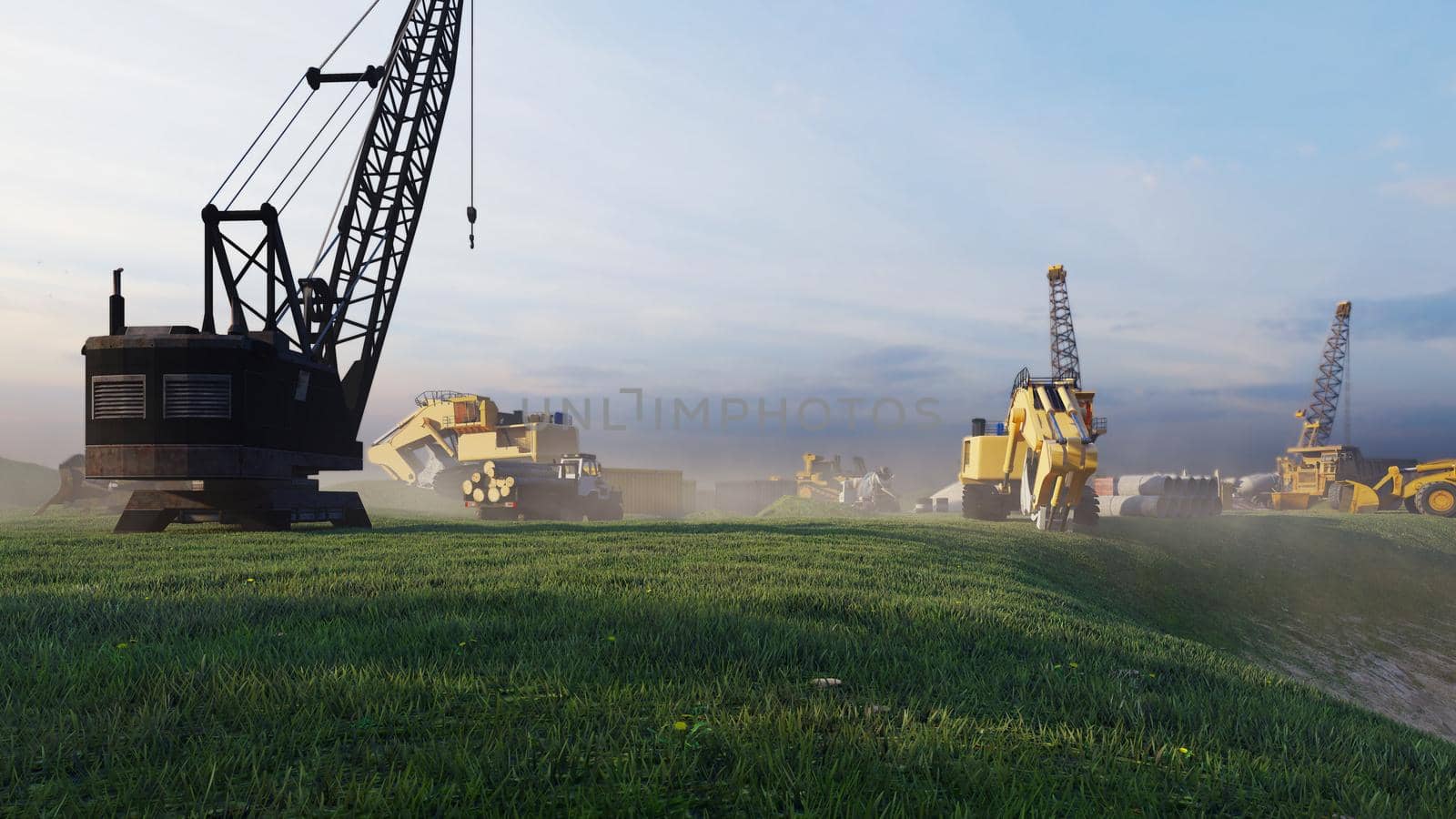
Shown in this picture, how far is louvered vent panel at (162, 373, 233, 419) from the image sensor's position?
615 inches

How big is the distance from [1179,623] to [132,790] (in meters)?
17.7

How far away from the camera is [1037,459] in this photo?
81.1ft

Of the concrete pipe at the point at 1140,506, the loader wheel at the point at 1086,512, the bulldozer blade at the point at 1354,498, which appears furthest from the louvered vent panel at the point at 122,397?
the bulldozer blade at the point at 1354,498

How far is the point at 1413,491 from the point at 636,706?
52.8 meters

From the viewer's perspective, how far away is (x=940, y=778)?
3.38 meters

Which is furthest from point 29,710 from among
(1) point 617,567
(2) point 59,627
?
(1) point 617,567

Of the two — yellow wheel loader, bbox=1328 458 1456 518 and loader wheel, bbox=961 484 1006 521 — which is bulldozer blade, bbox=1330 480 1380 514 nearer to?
yellow wheel loader, bbox=1328 458 1456 518

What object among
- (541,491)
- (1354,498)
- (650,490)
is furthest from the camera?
(650,490)

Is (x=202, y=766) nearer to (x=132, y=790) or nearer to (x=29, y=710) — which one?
(x=132, y=790)

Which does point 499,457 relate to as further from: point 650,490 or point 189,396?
point 189,396

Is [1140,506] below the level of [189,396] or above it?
below

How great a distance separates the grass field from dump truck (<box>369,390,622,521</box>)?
2356 cm

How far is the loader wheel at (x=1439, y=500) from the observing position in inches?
1571

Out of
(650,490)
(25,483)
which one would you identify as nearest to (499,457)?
(650,490)
